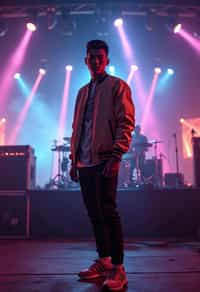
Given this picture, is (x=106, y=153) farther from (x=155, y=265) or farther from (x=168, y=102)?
(x=168, y=102)

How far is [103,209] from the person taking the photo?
169cm

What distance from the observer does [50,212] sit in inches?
140

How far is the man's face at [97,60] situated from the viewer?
1.79m

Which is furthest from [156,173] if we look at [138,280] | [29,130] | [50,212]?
[138,280]

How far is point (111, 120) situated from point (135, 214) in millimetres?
2025

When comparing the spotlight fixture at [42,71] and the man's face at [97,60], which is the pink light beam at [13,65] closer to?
the spotlight fixture at [42,71]

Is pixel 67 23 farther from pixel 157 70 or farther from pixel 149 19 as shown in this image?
pixel 157 70

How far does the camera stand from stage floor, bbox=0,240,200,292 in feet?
5.14

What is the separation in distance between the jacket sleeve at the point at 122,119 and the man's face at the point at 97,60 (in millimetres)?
160

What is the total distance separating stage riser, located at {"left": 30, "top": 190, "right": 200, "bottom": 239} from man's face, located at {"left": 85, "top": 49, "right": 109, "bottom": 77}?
6.54 feet

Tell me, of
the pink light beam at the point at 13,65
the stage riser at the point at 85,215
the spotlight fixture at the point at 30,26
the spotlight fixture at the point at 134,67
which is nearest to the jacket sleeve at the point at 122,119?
the stage riser at the point at 85,215

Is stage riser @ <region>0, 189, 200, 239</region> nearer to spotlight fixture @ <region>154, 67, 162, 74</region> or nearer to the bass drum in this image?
the bass drum

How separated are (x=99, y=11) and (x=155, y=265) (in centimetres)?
479

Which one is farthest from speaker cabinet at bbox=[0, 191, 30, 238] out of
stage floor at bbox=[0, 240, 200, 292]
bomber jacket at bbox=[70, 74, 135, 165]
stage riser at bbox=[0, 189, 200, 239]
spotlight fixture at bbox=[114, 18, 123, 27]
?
spotlight fixture at bbox=[114, 18, 123, 27]
